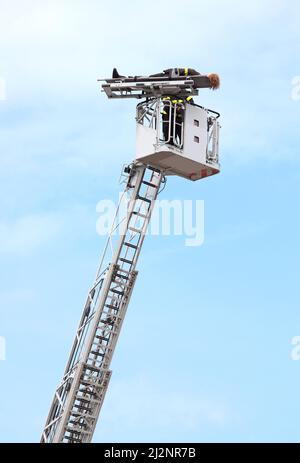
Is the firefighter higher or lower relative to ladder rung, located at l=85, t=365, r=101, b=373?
higher

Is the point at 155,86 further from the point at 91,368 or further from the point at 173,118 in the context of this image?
the point at 91,368

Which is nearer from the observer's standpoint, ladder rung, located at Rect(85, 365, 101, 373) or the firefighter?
the firefighter

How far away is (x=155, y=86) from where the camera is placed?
2045 inches

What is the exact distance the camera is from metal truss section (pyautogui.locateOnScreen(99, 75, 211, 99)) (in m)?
51.8

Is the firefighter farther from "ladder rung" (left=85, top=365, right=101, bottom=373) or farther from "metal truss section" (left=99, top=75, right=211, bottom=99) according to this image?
"ladder rung" (left=85, top=365, right=101, bottom=373)

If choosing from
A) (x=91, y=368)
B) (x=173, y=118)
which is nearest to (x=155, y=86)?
(x=173, y=118)

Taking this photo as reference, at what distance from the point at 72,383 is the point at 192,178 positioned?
32.4 ft

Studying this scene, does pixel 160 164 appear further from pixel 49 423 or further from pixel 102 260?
pixel 49 423

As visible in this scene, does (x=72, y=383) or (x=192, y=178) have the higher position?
(x=192, y=178)

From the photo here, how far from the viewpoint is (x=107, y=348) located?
5256 centimetres

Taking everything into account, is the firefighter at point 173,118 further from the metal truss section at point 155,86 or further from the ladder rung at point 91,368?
the ladder rung at point 91,368
